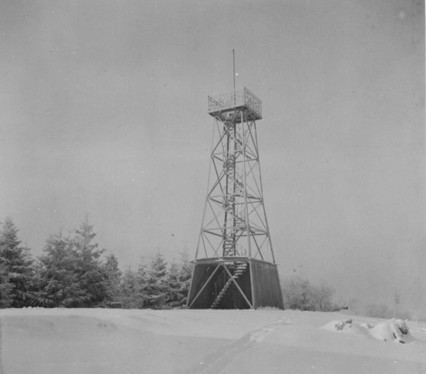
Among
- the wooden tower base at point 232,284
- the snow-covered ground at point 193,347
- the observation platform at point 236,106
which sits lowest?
the snow-covered ground at point 193,347

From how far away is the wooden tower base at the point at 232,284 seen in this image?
2150 centimetres

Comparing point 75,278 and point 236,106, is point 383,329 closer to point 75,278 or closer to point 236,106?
point 236,106

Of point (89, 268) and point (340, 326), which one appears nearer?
point (340, 326)

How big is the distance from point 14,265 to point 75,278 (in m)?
3.98

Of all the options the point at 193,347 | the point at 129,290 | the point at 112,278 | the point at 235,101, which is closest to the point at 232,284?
the point at 235,101

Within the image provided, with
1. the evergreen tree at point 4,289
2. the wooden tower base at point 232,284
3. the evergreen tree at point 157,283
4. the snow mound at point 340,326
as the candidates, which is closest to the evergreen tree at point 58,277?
the evergreen tree at point 4,289

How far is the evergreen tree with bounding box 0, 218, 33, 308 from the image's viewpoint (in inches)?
1040

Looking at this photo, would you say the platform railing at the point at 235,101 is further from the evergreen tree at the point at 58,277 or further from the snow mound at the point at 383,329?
the snow mound at the point at 383,329

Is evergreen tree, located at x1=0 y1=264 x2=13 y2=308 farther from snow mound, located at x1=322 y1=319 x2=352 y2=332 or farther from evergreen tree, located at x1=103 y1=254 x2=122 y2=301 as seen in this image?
snow mound, located at x1=322 y1=319 x2=352 y2=332

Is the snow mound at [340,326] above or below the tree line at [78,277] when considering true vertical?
below

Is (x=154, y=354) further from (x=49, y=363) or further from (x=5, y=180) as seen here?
(x=5, y=180)

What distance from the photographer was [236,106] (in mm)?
24703

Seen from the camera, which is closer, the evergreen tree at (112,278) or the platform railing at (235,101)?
the platform railing at (235,101)

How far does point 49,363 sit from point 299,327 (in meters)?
4.99
